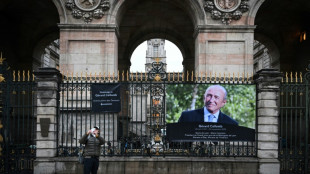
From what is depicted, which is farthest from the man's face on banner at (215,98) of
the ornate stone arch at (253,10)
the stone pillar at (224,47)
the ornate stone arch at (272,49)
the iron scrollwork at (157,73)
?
the ornate stone arch at (272,49)

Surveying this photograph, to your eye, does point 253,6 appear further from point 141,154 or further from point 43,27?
point 43,27

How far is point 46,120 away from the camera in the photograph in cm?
1370

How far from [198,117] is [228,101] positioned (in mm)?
1252

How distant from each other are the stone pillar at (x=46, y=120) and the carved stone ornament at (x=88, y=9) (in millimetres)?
6414

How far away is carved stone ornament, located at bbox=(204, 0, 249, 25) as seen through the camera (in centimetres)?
1958

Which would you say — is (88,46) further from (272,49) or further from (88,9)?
(272,49)

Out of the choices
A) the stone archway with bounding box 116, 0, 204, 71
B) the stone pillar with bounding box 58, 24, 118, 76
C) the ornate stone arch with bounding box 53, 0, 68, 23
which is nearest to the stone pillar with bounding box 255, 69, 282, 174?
the stone pillar with bounding box 58, 24, 118, 76

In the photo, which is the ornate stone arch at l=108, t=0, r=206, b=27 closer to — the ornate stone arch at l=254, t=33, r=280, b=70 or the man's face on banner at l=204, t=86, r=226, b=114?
the man's face on banner at l=204, t=86, r=226, b=114

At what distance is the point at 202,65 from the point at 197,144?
6.15 metres

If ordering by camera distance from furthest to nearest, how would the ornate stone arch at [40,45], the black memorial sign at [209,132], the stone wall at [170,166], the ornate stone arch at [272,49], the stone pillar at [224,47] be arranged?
1. the ornate stone arch at [272,49]
2. the ornate stone arch at [40,45]
3. the stone pillar at [224,47]
4. the black memorial sign at [209,132]
5. the stone wall at [170,166]

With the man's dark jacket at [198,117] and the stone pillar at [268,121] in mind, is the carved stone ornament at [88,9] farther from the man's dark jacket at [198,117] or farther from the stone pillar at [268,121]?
the stone pillar at [268,121]

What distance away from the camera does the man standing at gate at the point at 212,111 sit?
14.1 m

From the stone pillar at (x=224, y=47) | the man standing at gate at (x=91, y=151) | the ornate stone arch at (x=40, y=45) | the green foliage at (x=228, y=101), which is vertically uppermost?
the ornate stone arch at (x=40, y=45)

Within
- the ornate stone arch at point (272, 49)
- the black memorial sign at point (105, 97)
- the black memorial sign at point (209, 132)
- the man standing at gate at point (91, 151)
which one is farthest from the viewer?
the ornate stone arch at point (272, 49)
